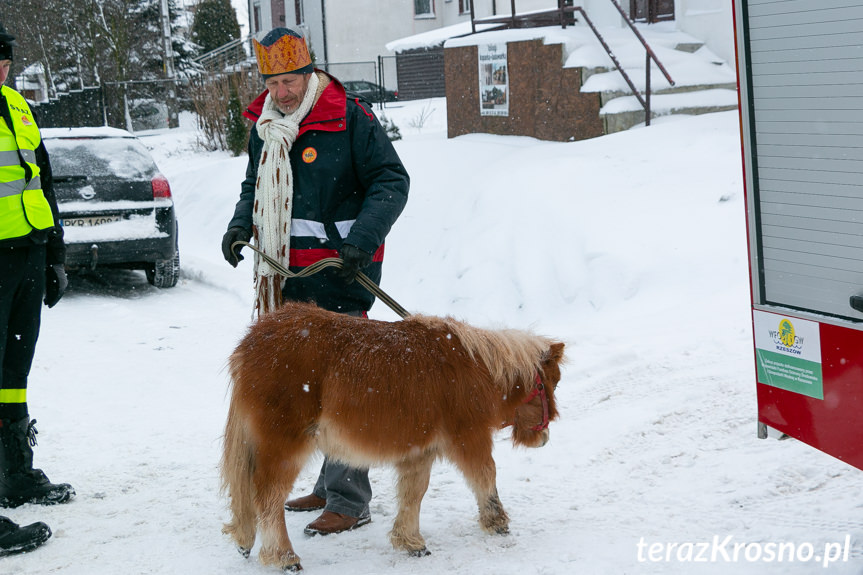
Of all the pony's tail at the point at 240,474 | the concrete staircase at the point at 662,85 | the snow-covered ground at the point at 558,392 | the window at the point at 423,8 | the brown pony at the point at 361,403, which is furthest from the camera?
the window at the point at 423,8

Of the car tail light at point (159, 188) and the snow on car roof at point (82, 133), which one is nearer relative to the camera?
the car tail light at point (159, 188)

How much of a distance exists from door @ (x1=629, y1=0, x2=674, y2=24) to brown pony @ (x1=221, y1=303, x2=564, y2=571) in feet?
42.7

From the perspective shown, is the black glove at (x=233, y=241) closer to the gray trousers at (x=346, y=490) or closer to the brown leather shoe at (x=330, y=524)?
the gray trousers at (x=346, y=490)

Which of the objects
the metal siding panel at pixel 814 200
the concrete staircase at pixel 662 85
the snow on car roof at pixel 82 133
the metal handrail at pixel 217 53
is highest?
the metal handrail at pixel 217 53

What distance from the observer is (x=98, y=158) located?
9.55m

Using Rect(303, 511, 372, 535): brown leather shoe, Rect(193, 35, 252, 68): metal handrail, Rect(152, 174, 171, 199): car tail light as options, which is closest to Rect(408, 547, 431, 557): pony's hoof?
Rect(303, 511, 372, 535): brown leather shoe

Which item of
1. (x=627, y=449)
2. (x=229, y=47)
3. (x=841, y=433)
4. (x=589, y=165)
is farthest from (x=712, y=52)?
(x=229, y=47)

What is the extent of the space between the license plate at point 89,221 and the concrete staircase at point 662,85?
21.3 ft

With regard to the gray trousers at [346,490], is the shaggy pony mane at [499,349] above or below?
above

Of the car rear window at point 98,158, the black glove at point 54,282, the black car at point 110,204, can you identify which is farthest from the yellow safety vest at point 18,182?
the car rear window at point 98,158

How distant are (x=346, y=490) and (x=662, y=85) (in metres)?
9.97

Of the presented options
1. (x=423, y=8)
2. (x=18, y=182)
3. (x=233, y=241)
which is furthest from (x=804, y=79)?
(x=423, y=8)

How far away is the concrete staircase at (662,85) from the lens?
11.8m

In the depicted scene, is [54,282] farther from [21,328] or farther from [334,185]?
[334,185]
